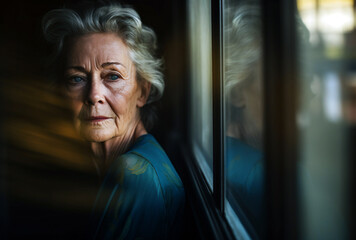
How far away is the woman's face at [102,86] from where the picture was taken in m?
0.85

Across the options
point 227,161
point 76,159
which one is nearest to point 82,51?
point 76,159

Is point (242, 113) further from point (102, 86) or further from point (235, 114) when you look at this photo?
point (102, 86)

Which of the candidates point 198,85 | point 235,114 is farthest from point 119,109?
point 198,85

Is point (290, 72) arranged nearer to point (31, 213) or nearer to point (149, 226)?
point (149, 226)

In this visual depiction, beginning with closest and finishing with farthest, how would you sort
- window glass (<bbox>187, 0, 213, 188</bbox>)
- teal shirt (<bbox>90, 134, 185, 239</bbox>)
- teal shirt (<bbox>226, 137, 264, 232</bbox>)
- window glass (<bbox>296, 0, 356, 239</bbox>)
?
window glass (<bbox>296, 0, 356, 239</bbox>) → teal shirt (<bbox>226, 137, 264, 232</bbox>) → teal shirt (<bbox>90, 134, 185, 239</bbox>) → window glass (<bbox>187, 0, 213, 188</bbox>)

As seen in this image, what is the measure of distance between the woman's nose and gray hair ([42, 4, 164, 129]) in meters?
0.12

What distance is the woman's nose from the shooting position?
0.86 metres

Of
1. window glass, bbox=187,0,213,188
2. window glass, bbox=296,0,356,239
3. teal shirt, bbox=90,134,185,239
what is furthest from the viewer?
window glass, bbox=187,0,213,188

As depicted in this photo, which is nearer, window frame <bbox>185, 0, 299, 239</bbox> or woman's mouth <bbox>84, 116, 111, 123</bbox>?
window frame <bbox>185, 0, 299, 239</bbox>

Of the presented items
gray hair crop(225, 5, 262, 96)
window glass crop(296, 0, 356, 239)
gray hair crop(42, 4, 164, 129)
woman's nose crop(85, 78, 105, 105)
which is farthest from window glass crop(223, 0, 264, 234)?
woman's nose crop(85, 78, 105, 105)

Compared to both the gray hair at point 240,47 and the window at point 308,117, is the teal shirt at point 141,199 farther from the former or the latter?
the window at point 308,117

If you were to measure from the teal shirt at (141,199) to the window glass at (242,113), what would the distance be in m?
0.17

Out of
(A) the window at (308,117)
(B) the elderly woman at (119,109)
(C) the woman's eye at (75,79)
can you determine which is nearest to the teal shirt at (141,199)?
(B) the elderly woman at (119,109)

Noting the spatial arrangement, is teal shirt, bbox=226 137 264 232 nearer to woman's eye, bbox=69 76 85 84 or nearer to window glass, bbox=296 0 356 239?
window glass, bbox=296 0 356 239
